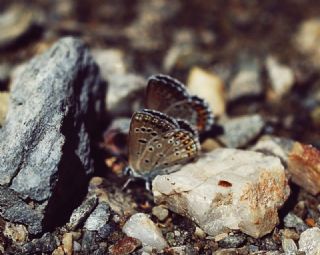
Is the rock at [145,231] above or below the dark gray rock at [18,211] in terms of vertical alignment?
below

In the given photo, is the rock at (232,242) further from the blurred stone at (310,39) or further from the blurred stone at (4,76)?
the blurred stone at (310,39)

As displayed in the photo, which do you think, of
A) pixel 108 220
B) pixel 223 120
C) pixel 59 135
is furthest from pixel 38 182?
pixel 223 120

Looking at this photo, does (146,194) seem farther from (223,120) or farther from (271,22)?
(271,22)

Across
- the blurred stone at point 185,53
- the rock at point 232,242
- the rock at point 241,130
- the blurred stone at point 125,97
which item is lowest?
the rock at point 232,242

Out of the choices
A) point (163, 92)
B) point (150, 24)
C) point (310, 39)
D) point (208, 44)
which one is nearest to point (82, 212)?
point (163, 92)

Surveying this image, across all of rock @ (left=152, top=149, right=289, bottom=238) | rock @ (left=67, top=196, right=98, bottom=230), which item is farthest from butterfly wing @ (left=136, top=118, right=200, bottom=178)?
rock @ (left=67, top=196, right=98, bottom=230)

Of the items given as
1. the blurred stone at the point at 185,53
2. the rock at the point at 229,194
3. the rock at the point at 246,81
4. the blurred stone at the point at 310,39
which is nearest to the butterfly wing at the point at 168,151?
the rock at the point at 229,194

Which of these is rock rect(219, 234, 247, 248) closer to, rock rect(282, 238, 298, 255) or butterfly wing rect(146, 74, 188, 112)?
rock rect(282, 238, 298, 255)
